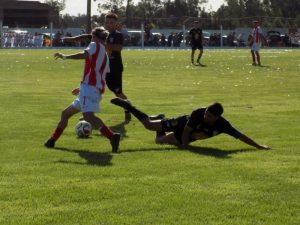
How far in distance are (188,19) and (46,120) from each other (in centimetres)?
7215

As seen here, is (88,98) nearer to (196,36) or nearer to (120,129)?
(120,129)

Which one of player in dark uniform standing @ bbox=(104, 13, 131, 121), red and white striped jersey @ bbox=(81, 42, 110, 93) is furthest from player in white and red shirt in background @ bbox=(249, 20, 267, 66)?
red and white striped jersey @ bbox=(81, 42, 110, 93)

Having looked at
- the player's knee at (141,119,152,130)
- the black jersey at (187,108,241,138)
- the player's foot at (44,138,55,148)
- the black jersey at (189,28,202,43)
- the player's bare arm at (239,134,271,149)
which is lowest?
the player's foot at (44,138,55,148)

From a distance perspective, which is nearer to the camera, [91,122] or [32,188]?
[32,188]

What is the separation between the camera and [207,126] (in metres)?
9.82

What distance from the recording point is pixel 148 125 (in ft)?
35.4

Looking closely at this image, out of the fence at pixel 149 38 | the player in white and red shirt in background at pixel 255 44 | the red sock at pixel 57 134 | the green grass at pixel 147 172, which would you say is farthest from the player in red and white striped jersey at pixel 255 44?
the fence at pixel 149 38

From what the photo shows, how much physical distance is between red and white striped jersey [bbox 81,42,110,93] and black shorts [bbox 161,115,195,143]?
1.16m

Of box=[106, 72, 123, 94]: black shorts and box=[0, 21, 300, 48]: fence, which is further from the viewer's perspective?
box=[0, 21, 300, 48]: fence

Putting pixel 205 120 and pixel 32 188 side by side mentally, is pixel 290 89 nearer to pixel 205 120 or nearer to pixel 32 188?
pixel 205 120

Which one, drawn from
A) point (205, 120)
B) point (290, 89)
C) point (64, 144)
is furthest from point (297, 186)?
point (290, 89)

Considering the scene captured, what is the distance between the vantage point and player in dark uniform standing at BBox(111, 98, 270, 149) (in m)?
9.65

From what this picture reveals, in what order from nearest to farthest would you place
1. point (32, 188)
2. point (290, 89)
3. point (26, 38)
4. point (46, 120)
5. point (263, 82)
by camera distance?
point (32, 188)
point (46, 120)
point (290, 89)
point (263, 82)
point (26, 38)

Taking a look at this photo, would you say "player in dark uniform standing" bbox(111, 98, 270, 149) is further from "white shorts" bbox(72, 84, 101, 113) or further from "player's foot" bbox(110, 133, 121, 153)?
"white shorts" bbox(72, 84, 101, 113)
